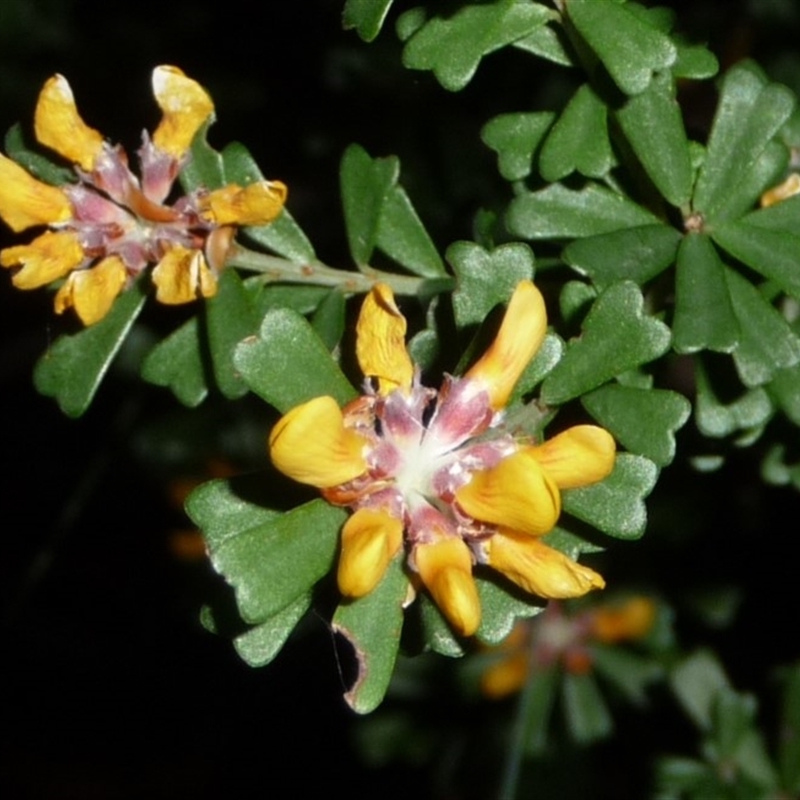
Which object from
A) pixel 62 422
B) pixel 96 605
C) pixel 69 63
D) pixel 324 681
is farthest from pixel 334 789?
pixel 69 63

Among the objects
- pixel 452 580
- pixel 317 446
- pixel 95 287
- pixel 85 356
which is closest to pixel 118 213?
pixel 95 287

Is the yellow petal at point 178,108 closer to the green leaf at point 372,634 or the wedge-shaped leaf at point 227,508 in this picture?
the wedge-shaped leaf at point 227,508

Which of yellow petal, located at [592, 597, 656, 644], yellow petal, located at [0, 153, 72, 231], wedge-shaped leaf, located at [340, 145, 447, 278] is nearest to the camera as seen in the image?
yellow petal, located at [0, 153, 72, 231]

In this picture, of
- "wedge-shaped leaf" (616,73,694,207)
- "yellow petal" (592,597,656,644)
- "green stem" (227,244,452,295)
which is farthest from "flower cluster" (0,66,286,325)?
"yellow petal" (592,597,656,644)

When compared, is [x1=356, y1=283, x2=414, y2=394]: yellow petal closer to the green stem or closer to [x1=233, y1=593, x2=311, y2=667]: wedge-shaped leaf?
[x1=233, y1=593, x2=311, y2=667]: wedge-shaped leaf

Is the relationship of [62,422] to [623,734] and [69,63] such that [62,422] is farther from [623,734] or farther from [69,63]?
[623,734]
